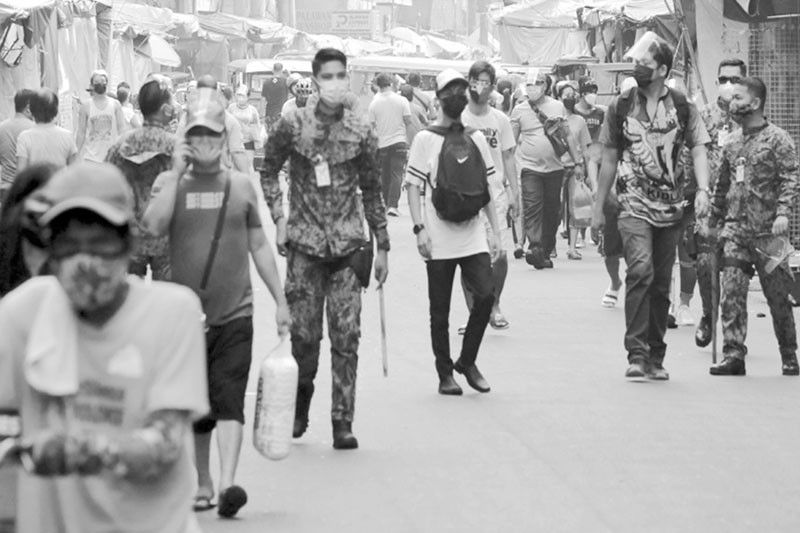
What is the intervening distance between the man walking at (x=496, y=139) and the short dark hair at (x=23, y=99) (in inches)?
131

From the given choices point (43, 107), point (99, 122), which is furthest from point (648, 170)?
point (99, 122)

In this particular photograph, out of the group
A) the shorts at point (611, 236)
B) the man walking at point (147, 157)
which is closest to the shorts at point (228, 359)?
the man walking at point (147, 157)

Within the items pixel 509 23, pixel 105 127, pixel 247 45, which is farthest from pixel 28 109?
pixel 247 45

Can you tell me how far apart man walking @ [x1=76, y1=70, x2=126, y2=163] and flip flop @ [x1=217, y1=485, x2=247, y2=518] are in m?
12.1

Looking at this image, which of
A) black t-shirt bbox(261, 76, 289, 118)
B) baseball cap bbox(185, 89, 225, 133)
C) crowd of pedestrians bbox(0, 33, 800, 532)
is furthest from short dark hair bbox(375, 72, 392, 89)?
baseball cap bbox(185, 89, 225, 133)

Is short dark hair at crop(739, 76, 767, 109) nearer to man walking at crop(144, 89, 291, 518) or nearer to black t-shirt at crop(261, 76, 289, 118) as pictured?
man walking at crop(144, 89, 291, 518)

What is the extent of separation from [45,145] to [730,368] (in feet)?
16.9

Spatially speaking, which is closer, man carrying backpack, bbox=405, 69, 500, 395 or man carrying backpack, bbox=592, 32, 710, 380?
man carrying backpack, bbox=405, 69, 500, 395

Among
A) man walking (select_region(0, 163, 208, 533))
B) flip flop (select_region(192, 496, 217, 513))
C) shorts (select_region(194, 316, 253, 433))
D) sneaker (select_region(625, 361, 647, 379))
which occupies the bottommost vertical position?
sneaker (select_region(625, 361, 647, 379))

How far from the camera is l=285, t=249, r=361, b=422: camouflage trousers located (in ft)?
31.0

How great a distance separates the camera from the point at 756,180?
483 inches

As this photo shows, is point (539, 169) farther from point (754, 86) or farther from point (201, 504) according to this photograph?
point (201, 504)

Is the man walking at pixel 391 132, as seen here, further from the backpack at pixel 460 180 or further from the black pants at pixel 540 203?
the backpack at pixel 460 180

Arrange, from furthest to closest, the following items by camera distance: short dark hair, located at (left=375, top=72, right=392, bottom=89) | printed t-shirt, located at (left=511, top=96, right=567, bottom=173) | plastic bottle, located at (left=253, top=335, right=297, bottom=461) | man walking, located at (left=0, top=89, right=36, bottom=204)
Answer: short dark hair, located at (left=375, top=72, right=392, bottom=89) < printed t-shirt, located at (left=511, top=96, right=567, bottom=173) < man walking, located at (left=0, top=89, right=36, bottom=204) < plastic bottle, located at (left=253, top=335, right=297, bottom=461)
